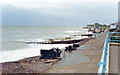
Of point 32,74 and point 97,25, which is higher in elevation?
point 97,25

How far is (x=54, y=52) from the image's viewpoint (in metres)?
17.4

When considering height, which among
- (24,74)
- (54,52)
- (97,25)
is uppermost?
(97,25)

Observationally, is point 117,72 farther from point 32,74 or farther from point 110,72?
point 32,74

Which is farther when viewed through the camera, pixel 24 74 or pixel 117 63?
pixel 24 74

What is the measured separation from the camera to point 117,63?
215 inches

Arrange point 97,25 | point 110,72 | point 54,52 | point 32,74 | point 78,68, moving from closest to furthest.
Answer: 1. point 110,72
2. point 78,68
3. point 32,74
4. point 54,52
5. point 97,25

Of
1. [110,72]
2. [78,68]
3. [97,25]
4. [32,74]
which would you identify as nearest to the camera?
[110,72]

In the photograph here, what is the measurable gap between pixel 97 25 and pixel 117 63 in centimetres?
1773

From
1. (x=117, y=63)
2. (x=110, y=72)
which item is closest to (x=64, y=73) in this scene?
(x=110, y=72)

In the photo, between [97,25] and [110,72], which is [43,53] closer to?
[97,25]

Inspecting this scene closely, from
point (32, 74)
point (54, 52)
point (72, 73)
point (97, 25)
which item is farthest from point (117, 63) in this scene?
point (97, 25)

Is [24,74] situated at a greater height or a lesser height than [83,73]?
lesser

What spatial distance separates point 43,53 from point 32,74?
6693 mm

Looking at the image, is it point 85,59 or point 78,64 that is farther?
point 85,59
